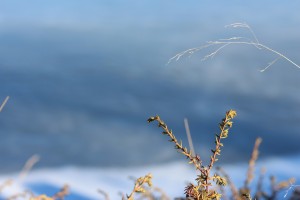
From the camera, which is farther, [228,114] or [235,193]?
[228,114]

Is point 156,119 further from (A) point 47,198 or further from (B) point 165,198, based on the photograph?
(A) point 47,198

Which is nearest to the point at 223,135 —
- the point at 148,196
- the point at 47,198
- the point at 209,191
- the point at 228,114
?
the point at 228,114

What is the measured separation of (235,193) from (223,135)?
0.39m

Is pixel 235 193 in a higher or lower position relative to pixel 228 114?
lower

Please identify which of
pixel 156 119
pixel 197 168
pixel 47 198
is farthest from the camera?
pixel 156 119

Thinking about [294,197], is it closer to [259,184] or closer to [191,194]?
[259,184]

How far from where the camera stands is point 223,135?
113 inches

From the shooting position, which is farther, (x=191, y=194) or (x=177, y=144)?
(x=177, y=144)

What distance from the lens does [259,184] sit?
2596 millimetres

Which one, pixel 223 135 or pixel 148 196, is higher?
pixel 223 135

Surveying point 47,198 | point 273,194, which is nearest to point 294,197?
point 273,194

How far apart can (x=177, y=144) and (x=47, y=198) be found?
0.73m

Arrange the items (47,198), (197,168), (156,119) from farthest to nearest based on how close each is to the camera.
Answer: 1. (156,119)
2. (197,168)
3. (47,198)

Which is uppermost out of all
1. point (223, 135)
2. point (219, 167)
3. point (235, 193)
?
point (223, 135)
